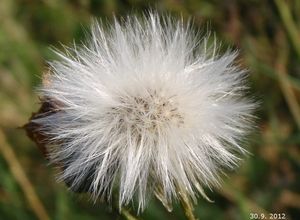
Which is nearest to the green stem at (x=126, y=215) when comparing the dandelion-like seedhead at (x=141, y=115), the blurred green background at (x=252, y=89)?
the dandelion-like seedhead at (x=141, y=115)

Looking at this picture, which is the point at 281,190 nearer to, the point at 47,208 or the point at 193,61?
the point at 47,208

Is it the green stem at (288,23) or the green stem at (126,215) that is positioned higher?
the green stem at (288,23)

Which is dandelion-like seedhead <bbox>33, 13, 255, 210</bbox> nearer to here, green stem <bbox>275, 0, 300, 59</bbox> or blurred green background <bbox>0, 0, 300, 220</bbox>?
blurred green background <bbox>0, 0, 300, 220</bbox>

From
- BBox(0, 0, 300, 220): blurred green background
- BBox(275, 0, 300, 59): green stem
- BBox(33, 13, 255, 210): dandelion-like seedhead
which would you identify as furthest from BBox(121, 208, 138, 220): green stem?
BBox(275, 0, 300, 59): green stem

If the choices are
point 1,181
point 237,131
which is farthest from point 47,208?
point 237,131

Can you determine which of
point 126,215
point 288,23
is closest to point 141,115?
point 126,215

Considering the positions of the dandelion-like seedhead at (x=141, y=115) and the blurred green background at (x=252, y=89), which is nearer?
the dandelion-like seedhead at (x=141, y=115)

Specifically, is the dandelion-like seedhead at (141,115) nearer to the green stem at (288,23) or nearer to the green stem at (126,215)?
the green stem at (126,215)
